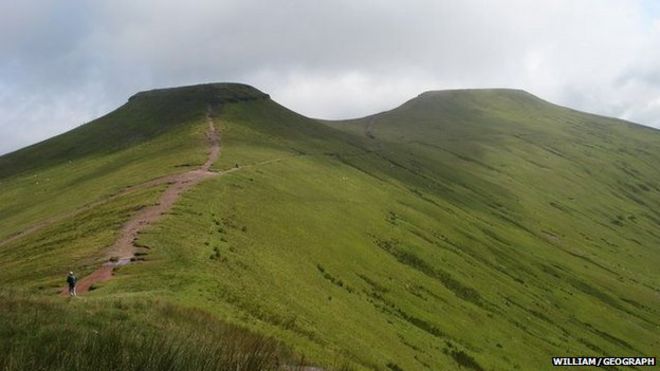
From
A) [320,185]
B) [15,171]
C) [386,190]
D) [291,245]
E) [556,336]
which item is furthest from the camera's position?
[15,171]

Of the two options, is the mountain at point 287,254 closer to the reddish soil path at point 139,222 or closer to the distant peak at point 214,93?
the reddish soil path at point 139,222

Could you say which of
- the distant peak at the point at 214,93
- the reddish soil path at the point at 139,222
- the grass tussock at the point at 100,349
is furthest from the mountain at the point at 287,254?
the distant peak at the point at 214,93

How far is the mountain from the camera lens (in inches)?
1205

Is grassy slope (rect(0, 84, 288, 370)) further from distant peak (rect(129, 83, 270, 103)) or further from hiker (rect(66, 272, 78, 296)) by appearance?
hiker (rect(66, 272, 78, 296))

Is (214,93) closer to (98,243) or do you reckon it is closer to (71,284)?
(98,243)

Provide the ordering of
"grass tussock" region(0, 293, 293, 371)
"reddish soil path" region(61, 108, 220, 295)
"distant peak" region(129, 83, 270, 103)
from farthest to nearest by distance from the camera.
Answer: "distant peak" region(129, 83, 270, 103)
"reddish soil path" region(61, 108, 220, 295)
"grass tussock" region(0, 293, 293, 371)

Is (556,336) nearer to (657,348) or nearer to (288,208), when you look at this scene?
(657,348)

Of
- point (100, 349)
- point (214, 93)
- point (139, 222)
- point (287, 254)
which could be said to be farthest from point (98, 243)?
point (214, 93)

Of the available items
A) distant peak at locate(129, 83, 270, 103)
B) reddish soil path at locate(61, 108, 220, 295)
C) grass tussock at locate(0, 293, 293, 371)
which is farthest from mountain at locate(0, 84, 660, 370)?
distant peak at locate(129, 83, 270, 103)

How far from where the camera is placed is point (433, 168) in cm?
16388

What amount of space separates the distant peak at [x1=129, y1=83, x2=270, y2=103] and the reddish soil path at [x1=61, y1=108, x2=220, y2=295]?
2827 inches

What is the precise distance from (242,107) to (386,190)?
57.4m

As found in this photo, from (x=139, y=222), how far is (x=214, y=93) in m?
116

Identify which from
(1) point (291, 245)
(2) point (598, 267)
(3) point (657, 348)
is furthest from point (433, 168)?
(1) point (291, 245)
